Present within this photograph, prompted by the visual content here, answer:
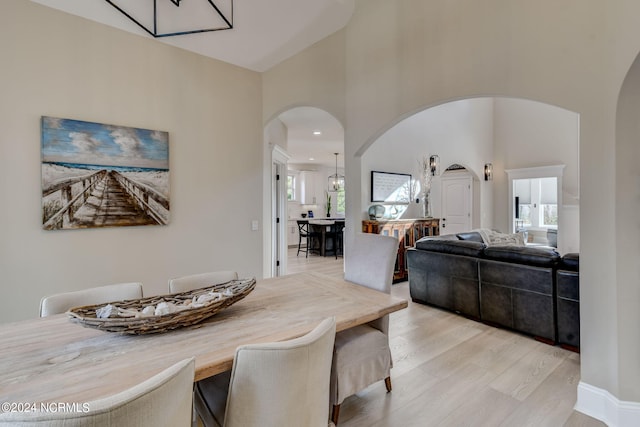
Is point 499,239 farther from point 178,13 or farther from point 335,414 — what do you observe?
point 178,13

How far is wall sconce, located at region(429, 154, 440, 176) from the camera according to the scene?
6.36 metres

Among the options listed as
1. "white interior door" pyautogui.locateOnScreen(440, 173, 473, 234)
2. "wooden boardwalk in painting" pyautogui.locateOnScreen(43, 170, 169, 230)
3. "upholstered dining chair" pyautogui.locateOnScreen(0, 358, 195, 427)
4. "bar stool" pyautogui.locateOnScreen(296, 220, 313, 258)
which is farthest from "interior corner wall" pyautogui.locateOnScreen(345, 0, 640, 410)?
"bar stool" pyautogui.locateOnScreen(296, 220, 313, 258)

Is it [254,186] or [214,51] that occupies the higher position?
[214,51]

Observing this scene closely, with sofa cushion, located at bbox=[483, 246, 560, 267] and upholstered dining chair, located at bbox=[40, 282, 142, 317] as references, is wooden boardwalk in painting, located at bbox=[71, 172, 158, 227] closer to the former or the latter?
upholstered dining chair, located at bbox=[40, 282, 142, 317]

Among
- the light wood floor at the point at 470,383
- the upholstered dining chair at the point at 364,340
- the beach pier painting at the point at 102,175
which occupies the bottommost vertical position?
the light wood floor at the point at 470,383

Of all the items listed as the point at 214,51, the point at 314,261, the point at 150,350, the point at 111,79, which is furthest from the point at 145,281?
the point at 314,261

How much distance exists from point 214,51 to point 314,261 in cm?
529

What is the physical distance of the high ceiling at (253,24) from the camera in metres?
2.76

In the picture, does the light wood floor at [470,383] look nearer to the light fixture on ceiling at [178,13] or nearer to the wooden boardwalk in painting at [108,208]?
the wooden boardwalk in painting at [108,208]

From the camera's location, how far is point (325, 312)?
5.64 feet

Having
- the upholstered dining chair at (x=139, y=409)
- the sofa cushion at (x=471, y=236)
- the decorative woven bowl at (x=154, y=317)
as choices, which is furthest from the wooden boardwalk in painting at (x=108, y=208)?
the sofa cushion at (x=471, y=236)

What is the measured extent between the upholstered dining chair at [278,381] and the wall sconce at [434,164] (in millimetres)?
5765

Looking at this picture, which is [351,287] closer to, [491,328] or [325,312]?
[325,312]

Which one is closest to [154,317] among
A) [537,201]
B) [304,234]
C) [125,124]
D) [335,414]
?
[335,414]
